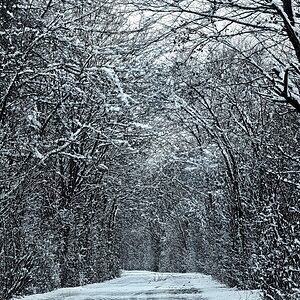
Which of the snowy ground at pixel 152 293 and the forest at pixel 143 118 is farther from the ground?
the forest at pixel 143 118

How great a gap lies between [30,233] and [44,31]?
4.40 meters

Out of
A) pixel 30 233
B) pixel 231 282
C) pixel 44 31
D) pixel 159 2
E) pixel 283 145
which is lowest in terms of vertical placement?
pixel 231 282

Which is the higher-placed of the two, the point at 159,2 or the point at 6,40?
the point at 6,40

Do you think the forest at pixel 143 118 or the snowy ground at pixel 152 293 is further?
the snowy ground at pixel 152 293

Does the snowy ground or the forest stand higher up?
the forest

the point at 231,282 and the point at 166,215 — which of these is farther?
the point at 166,215

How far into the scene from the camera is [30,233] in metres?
12.1

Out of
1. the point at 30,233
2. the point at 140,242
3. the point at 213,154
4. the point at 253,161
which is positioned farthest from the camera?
the point at 140,242

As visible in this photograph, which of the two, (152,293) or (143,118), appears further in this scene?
(143,118)

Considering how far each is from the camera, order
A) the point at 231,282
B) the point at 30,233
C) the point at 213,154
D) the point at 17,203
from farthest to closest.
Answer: the point at 213,154, the point at 231,282, the point at 30,233, the point at 17,203

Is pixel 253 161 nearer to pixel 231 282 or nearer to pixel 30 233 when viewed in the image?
pixel 30 233

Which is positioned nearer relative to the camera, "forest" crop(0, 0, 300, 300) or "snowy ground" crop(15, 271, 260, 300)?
"forest" crop(0, 0, 300, 300)

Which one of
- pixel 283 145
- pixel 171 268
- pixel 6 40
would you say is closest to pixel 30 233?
pixel 6 40

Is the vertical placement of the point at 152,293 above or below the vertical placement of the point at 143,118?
below
